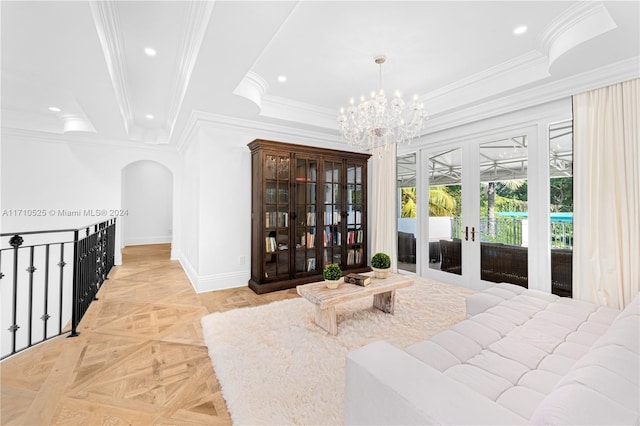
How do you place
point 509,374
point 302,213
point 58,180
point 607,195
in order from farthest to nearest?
point 58,180 → point 302,213 → point 607,195 → point 509,374

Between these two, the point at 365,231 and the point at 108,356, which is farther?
the point at 365,231

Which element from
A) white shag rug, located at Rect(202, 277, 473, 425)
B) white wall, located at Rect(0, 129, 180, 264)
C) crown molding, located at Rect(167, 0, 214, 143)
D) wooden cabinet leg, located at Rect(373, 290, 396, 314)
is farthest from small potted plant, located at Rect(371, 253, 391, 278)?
white wall, located at Rect(0, 129, 180, 264)

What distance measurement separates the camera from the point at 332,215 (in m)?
4.69

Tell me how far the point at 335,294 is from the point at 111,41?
3.25 meters

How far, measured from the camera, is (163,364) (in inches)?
82.8

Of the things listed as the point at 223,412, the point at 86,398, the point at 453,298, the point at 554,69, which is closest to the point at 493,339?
the point at 223,412

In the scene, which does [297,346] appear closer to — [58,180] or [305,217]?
[305,217]

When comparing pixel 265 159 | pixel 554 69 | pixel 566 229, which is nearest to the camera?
pixel 554 69

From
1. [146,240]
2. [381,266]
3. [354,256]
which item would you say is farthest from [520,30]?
[146,240]

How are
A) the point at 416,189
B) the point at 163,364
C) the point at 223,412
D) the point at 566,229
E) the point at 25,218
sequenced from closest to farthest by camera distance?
the point at 223,412 < the point at 163,364 < the point at 566,229 < the point at 416,189 < the point at 25,218

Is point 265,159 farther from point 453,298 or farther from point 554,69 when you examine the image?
point 554,69

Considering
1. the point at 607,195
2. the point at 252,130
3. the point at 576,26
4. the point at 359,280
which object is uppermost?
the point at 576,26

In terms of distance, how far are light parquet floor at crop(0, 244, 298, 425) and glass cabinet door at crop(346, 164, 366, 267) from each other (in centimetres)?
233

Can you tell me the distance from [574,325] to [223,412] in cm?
234
